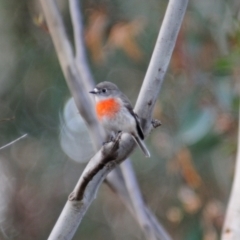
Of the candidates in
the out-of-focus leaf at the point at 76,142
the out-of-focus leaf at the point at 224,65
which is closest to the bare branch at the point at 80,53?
the out-of-focus leaf at the point at 224,65

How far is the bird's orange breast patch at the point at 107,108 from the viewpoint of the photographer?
2.29 m

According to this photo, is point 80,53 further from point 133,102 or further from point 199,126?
point 133,102

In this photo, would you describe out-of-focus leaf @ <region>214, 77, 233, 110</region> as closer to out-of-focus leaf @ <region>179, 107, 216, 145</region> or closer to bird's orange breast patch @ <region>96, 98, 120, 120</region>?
out-of-focus leaf @ <region>179, 107, 216, 145</region>

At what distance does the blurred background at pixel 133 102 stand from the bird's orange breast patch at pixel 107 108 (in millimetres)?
834

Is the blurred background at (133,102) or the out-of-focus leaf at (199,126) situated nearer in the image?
the out-of-focus leaf at (199,126)

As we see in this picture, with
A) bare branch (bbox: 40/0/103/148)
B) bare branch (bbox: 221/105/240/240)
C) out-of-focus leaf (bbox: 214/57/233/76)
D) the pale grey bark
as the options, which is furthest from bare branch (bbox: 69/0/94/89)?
out-of-focus leaf (bbox: 214/57/233/76)

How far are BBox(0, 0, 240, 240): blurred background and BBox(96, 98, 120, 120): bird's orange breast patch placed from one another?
2.74ft

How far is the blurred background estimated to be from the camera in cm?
340

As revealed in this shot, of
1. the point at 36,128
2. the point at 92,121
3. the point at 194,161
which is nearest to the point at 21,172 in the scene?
the point at 36,128

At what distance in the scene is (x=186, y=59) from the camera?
11.7 feet

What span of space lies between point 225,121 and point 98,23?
1054mm

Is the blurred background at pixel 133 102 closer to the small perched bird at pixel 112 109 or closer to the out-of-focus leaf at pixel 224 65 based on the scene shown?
the out-of-focus leaf at pixel 224 65

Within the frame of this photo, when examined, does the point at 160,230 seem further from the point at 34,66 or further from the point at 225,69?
the point at 34,66

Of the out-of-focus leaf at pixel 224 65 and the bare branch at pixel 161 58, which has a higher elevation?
the bare branch at pixel 161 58
